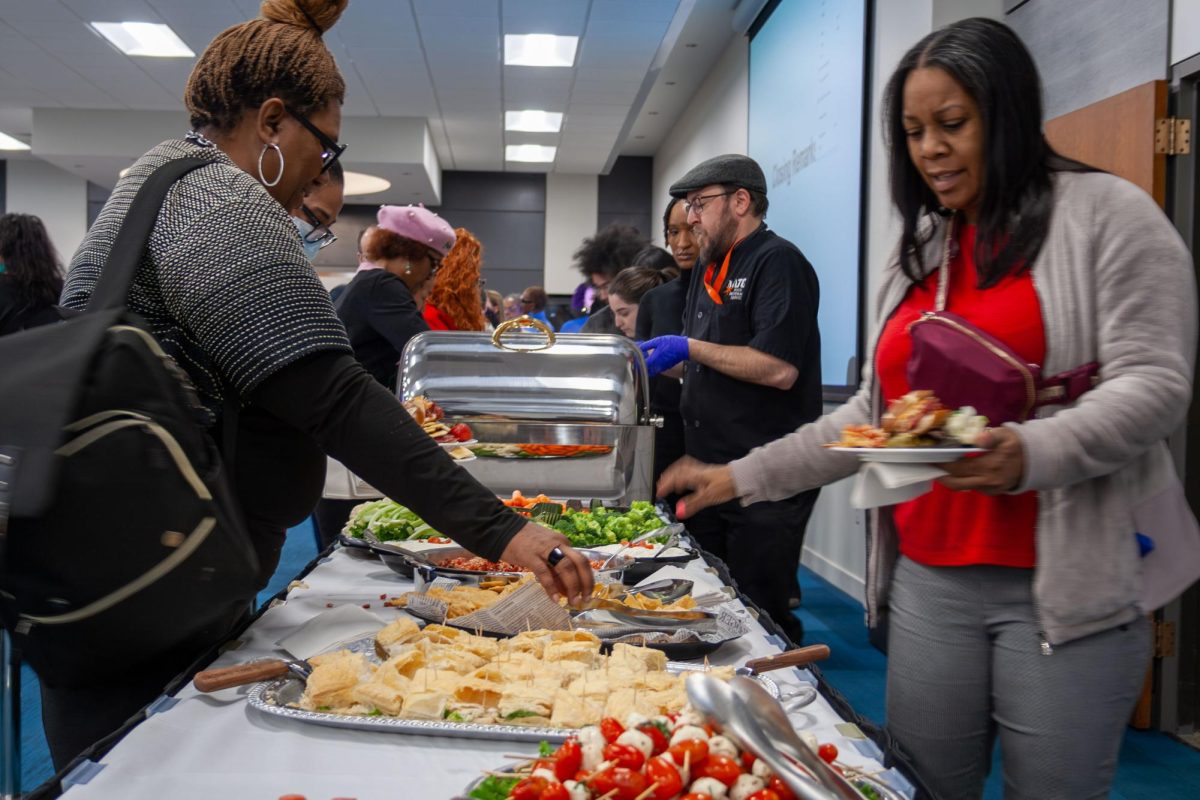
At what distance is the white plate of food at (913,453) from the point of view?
1.09 metres

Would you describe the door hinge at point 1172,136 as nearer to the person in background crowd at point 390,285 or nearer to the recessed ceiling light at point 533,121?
the person in background crowd at point 390,285

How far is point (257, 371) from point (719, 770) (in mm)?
701

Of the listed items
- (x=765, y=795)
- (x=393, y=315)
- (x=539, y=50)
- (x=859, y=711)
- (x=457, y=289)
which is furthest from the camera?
(x=539, y=50)

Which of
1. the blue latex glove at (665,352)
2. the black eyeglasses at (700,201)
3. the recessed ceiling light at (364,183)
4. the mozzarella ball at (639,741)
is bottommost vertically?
the mozzarella ball at (639,741)

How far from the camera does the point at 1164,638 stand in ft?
9.99

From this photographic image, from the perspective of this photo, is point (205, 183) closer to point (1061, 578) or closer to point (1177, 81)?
point (1061, 578)

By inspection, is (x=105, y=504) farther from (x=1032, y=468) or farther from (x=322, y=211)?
(x=322, y=211)

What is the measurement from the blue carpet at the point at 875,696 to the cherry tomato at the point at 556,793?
4.25ft

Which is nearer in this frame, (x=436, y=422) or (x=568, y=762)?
(x=568, y=762)

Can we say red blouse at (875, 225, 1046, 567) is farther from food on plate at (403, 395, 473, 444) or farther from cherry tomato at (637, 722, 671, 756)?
food on plate at (403, 395, 473, 444)

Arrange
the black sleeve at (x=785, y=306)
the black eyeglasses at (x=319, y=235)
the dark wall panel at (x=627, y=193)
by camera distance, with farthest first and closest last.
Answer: the dark wall panel at (x=627, y=193)
the black sleeve at (x=785, y=306)
the black eyeglasses at (x=319, y=235)

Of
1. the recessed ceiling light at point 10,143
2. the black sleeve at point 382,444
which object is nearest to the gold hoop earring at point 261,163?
the black sleeve at point 382,444

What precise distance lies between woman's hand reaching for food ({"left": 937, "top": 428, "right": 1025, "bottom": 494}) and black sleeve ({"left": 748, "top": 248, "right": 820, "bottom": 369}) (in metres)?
1.54

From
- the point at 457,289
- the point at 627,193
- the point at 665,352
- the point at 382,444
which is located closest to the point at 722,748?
the point at 382,444
